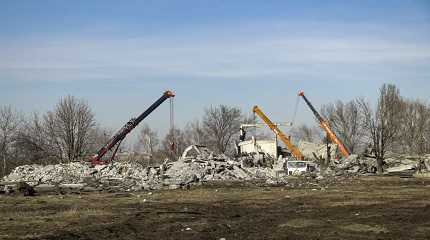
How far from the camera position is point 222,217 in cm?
1672

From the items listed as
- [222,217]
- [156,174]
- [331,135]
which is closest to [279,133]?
[331,135]

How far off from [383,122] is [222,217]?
4150 cm

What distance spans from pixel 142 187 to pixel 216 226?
17.2 meters

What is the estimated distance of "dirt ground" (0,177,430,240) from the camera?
43.0 feet

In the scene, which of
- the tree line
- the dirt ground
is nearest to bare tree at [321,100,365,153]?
the tree line

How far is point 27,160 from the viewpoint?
211ft

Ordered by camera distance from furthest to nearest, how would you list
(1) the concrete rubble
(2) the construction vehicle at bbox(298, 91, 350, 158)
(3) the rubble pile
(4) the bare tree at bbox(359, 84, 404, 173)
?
1. (2) the construction vehicle at bbox(298, 91, 350, 158)
2. (4) the bare tree at bbox(359, 84, 404, 173)
3. (3) the rubble pile
4. (1) the concrete rubble

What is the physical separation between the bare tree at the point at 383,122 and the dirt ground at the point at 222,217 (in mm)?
28962

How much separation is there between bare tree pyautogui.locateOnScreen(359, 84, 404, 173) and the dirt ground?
29.0 m

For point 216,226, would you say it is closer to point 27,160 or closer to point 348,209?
point 348,209

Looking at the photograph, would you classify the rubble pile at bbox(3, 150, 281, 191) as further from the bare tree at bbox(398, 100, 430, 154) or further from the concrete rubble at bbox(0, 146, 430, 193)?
the bare tree at bbox(398, 100, 430, 154)

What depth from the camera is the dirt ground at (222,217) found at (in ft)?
43.0

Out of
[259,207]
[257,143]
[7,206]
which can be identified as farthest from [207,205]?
[257,143]

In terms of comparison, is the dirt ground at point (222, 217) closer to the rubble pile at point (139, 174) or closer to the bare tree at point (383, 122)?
the rubble pile at point (139, 174)
